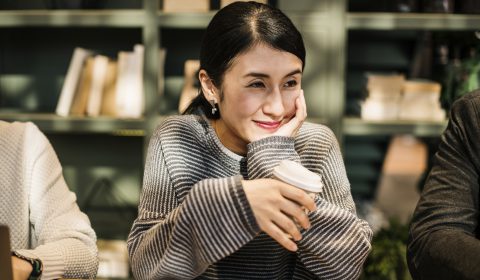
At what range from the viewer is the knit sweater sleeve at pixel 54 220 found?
5.22 ft

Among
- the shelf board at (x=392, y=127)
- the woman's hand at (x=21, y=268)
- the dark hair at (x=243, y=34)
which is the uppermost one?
the dark hair at (x=243, y=34)

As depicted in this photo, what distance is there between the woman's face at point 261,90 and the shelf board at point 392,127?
143 centimetres

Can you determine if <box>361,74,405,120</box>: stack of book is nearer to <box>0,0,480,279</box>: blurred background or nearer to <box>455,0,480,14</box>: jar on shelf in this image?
<box>0,0,480,279</box>: blurred background

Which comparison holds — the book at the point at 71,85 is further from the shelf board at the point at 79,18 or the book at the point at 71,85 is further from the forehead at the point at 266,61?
the forehead at the point at 266,61

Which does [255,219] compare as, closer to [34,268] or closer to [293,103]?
[293,103]

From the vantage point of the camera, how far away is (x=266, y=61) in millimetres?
1498

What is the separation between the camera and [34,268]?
4.67 ft

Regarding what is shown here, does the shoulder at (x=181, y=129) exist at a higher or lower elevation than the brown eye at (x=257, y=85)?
lower

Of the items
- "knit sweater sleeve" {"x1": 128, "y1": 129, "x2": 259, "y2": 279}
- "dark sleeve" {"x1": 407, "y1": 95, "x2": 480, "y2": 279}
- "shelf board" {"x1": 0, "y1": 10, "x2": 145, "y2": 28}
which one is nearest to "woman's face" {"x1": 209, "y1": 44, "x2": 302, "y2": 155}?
"knit sweater sleeve" {"x1": 128, "y1": 129, "x2": 259, "y2": 279}

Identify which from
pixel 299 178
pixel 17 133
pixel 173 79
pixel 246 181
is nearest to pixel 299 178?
pixel 299 178

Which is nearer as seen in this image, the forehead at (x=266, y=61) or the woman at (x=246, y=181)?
the woman at (x=246, y=181)

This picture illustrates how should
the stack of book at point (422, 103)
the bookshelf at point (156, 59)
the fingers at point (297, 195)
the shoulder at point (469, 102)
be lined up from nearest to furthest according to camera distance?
1. the fingers at point (297, 195)
2. the shoulder at point (469, 102)
3. the bookshelf at point (156, 59)
4. the stack of book at point (422, 103)

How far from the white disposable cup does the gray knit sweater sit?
0.26 feet

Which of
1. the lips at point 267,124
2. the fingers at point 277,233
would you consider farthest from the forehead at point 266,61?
the fingers at point 277,233
